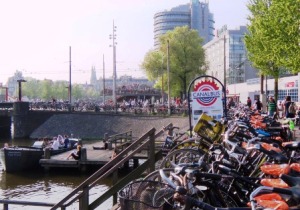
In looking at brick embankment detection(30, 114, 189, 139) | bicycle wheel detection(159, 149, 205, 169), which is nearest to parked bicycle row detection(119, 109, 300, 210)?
bicycle wheel detection(159, 149, 205, 169)

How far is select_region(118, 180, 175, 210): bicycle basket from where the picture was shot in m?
4.91

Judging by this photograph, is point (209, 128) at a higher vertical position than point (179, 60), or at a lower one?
lower

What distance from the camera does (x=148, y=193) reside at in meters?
5.18

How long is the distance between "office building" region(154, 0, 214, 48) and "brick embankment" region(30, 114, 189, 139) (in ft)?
339

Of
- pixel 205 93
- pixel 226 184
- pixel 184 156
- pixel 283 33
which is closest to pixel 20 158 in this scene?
pixel 283 33

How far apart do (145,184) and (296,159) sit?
244cm

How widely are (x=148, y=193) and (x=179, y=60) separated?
175 feet

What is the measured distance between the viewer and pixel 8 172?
27.6 meters

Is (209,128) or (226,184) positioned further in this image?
(209,128)

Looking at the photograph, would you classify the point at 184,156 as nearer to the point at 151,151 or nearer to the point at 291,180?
the point at 151,151

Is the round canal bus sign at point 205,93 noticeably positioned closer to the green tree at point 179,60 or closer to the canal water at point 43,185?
the canal water at point 43,185

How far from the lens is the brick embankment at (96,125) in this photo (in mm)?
48228

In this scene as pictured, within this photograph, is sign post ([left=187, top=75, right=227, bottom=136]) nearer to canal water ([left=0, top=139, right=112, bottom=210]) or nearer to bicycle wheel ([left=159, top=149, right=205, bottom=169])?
bicycle wheel ([left=159, top=149, right=205, bottom=169])

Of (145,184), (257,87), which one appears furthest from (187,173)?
(257,87)
